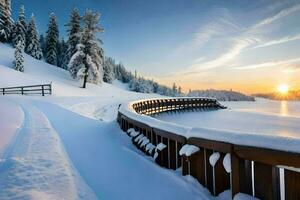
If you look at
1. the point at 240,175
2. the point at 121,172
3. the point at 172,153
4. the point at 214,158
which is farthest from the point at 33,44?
the point at 240,175

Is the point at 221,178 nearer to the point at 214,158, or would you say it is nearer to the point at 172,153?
the point at 214,158

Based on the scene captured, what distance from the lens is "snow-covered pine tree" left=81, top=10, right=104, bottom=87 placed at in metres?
43.0

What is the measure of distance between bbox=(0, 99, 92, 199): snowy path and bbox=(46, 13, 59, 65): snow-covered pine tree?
60910mm

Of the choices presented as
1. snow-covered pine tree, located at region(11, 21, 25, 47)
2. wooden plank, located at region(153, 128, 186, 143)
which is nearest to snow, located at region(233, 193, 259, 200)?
wooden plank, located at region(153, 128, 186, 143)

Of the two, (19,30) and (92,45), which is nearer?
(92,45)

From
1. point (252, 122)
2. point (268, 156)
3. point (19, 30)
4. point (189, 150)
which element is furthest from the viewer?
point (19, 30)

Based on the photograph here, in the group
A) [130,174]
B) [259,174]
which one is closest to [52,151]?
[130,174]

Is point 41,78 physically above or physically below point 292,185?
above

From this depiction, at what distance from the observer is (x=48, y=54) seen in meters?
64.6

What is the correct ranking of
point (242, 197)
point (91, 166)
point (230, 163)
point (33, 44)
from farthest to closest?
point (33, 44), point (91, 166), point (230, 163), point (242, 197)

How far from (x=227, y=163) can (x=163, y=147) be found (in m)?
2.02

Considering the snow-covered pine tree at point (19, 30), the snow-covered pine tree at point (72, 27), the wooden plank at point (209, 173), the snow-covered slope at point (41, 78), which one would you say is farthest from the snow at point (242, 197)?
the snow-covered pine tree at point (19, 30)

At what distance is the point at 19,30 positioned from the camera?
2462 inches

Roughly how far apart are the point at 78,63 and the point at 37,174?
4037 centimetres
